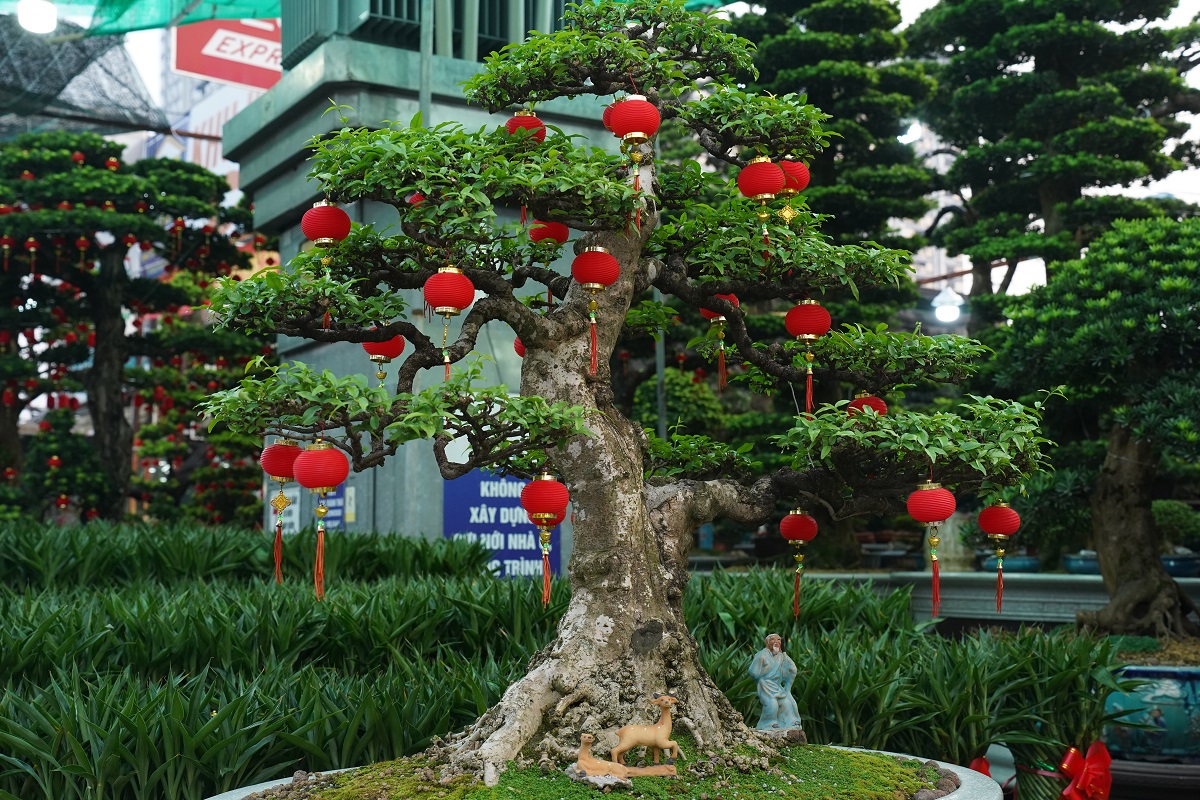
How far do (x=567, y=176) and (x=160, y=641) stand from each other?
379 cm

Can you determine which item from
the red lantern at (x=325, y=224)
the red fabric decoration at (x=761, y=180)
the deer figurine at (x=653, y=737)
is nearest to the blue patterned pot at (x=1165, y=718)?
the deer figurine at (x=653, y=737)

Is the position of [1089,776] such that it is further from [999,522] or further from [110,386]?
[110,386]

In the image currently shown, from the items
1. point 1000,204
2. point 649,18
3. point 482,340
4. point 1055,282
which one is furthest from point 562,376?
point 1000,204

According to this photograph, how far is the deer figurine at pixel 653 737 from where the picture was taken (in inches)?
155

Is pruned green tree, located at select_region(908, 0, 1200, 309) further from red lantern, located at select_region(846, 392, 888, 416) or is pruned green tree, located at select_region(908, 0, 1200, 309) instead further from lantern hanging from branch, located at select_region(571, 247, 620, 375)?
lantern hanging from branch, located at select_region(571, 247, 620, 375)

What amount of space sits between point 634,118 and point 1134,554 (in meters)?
6.56

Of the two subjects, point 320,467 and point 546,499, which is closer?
point 320,467

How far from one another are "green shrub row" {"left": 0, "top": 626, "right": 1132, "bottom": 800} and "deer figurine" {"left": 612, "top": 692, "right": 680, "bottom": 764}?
54.7 inches

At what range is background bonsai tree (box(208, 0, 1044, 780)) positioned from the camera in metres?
3.90

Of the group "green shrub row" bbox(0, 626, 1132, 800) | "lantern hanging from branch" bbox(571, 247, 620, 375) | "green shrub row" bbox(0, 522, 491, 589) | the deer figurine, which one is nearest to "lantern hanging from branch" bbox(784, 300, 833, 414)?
"lantern hanging from branch" bbox(571, 247, 620, 375)

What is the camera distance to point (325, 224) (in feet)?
13.4

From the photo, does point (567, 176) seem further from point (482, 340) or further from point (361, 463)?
point (482, 340)

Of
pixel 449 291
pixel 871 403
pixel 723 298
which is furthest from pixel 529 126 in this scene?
pixel 871 403

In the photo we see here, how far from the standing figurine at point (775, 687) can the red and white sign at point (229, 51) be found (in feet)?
67.2
